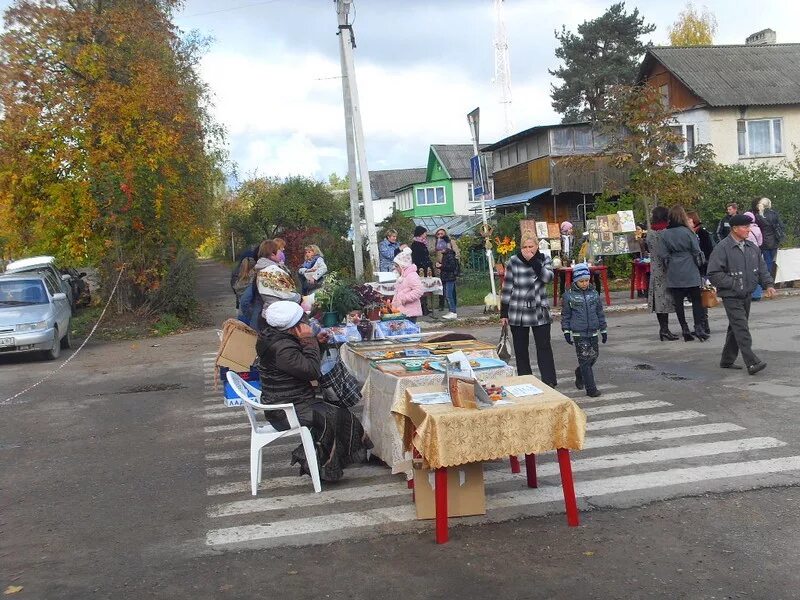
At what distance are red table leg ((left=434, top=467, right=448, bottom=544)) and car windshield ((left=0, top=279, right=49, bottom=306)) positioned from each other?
14.7 meters

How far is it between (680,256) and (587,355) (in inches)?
161

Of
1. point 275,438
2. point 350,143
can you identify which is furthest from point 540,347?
point 350,143

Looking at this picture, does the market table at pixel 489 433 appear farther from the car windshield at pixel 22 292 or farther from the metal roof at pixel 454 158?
the metal roof at pixel 454 158

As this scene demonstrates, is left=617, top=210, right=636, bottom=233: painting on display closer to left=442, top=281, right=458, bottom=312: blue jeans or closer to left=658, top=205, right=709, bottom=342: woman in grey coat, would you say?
left=442, top=281, right=458, bottom=312: blue jeans

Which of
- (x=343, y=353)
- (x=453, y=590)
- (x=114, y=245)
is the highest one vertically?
(x=114, y=245)

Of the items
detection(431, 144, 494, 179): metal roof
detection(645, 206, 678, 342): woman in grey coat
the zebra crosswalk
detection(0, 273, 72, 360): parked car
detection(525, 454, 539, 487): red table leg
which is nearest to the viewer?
the zebra crosswalk

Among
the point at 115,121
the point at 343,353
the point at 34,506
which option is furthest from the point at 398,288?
the point at 115,121

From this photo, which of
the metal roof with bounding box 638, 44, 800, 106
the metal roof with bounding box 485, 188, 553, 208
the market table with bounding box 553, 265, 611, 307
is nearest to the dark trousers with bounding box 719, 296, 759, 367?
the market table with bounding box 553, 265, 611, 307

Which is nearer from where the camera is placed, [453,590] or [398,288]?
[453,590]

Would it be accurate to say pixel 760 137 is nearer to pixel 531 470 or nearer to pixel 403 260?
pixel 403 260

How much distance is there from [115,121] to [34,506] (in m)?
16.5

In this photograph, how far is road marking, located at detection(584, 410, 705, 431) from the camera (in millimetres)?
9172

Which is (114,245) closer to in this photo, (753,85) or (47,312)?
(47,312)

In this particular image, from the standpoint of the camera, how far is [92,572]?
18.9 feet
